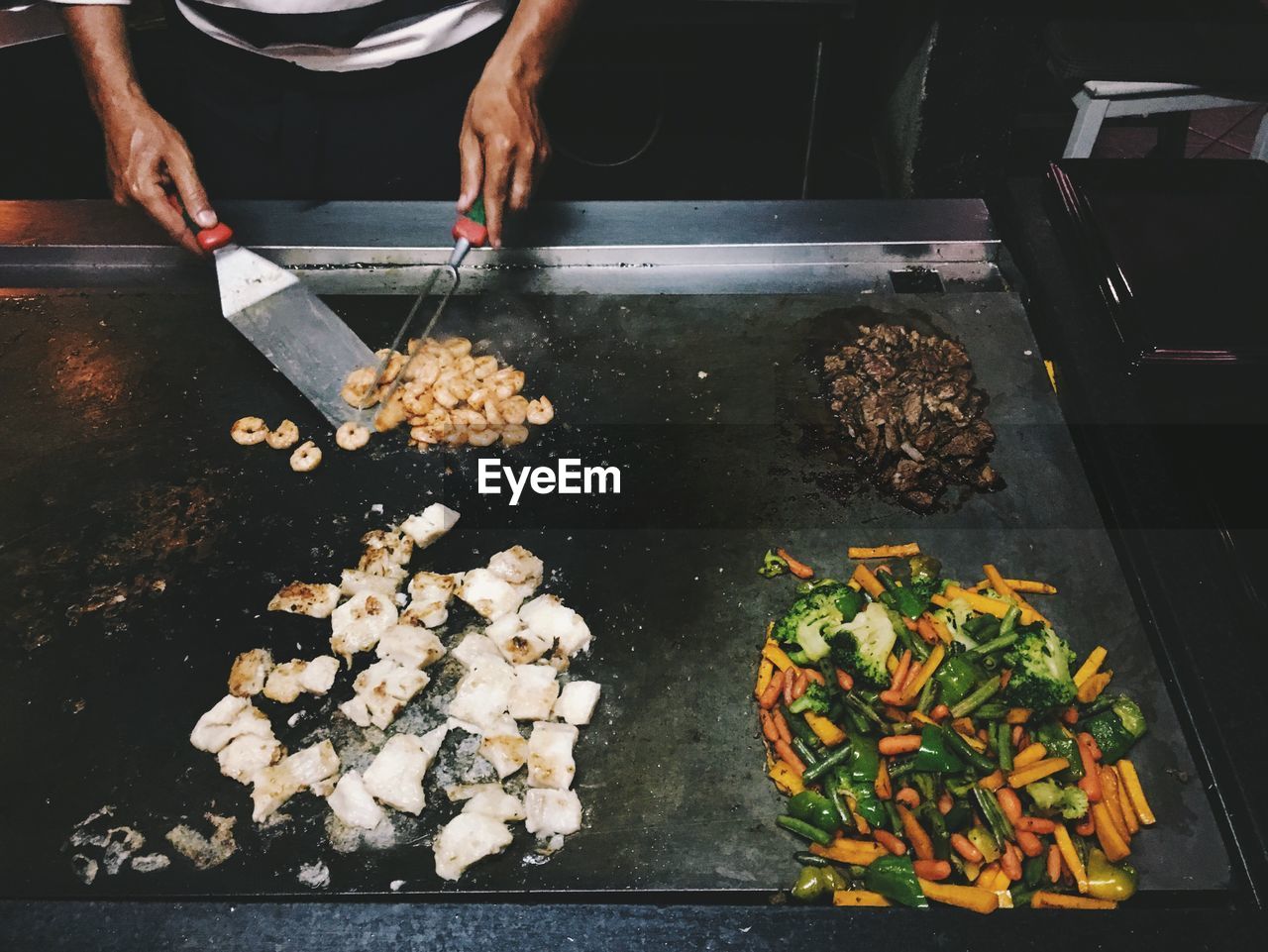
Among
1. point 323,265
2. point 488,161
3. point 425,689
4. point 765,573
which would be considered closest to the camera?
point 425,689

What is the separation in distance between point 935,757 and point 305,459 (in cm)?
207

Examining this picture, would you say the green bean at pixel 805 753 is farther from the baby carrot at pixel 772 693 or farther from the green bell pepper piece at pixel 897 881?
the green bell pepper piece at pixel 897 881

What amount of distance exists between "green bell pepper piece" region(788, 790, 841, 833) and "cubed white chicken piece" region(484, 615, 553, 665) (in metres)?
0.79

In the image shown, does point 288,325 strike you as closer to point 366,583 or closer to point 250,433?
point 250,433

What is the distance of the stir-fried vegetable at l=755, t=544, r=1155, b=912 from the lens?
2014 millimetres

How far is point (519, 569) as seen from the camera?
2.49m

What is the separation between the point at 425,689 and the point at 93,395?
1.64 meters

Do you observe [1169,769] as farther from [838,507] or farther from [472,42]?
[472,42]

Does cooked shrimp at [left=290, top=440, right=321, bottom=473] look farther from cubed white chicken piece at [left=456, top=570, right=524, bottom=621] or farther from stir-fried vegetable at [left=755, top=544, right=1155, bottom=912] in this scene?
stir-fried vegetable at [left=755, top=544, right=1155, bottom=912]

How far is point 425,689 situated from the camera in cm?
234

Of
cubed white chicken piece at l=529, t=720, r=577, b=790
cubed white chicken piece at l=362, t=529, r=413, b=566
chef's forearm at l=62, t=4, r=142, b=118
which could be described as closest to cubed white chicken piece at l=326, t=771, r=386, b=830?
cubed white chicken piece at l=529, t=720, r=577, b=790

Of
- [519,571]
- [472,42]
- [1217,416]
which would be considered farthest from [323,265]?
[1217,416]

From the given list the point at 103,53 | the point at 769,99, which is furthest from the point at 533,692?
the point at 769,99

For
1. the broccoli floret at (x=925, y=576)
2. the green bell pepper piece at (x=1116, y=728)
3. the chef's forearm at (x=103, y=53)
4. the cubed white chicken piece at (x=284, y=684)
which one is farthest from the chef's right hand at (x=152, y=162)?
the green bell pepper piece at (x=1116, y=728)
